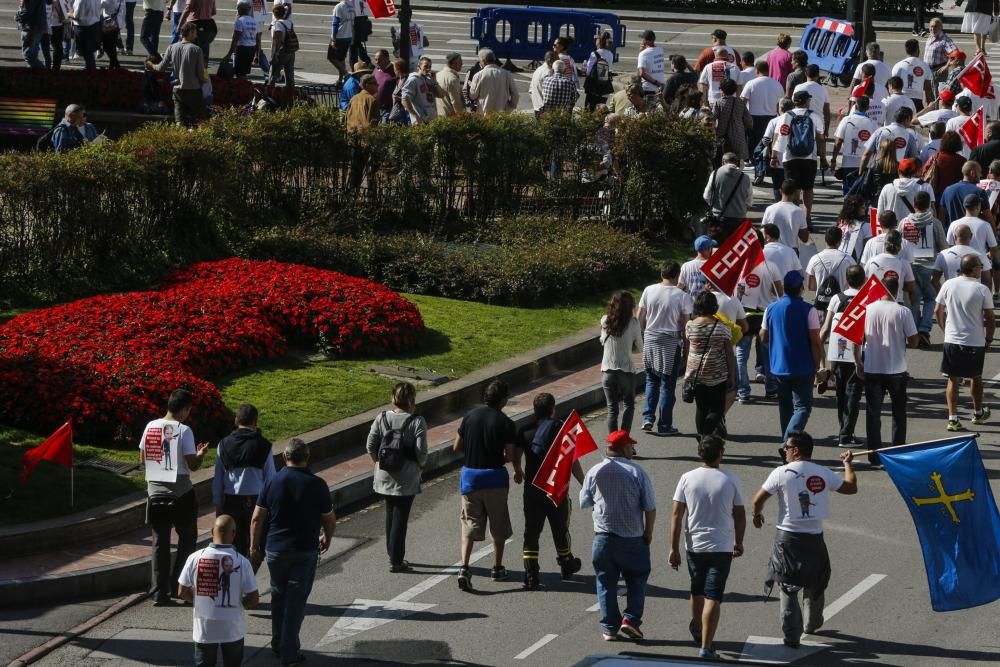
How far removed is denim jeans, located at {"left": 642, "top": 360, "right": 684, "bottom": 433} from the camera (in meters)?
15.4

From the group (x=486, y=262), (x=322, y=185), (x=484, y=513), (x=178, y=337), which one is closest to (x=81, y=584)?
(x=484, y=513)

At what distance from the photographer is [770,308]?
14.6 meters

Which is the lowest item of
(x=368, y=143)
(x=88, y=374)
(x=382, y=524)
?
(x=382, y=524)

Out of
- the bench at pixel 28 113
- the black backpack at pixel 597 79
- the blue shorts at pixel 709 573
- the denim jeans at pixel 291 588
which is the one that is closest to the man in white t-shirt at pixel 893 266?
the blue shorts at pixel 709 573

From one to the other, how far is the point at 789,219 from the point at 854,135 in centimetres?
536

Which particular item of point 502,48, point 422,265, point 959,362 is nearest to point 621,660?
point 959,362

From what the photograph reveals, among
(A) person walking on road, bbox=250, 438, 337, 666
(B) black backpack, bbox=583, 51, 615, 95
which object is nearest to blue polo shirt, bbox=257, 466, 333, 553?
(A) person walking on road, bbox=250, 438, 337, 666

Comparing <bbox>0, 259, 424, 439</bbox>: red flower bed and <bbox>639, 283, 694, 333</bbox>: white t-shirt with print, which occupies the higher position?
<bbox>639, 283, 694, 333</bbox>: white t-shirt with print

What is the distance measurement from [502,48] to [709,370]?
839 inches

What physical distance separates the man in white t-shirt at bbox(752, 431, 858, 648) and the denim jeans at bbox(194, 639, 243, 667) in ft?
11.2

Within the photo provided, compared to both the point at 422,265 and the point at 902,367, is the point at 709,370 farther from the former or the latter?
the point at 422,265

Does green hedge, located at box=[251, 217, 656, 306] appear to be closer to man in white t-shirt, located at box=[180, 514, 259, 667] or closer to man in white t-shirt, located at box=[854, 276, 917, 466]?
man in white t-shirt, located at box=[854, 276, 917, 466]

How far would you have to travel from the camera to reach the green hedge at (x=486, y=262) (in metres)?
19.7

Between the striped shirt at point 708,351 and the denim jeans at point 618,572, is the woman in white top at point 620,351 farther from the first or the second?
the denim jeans at point 618,572
